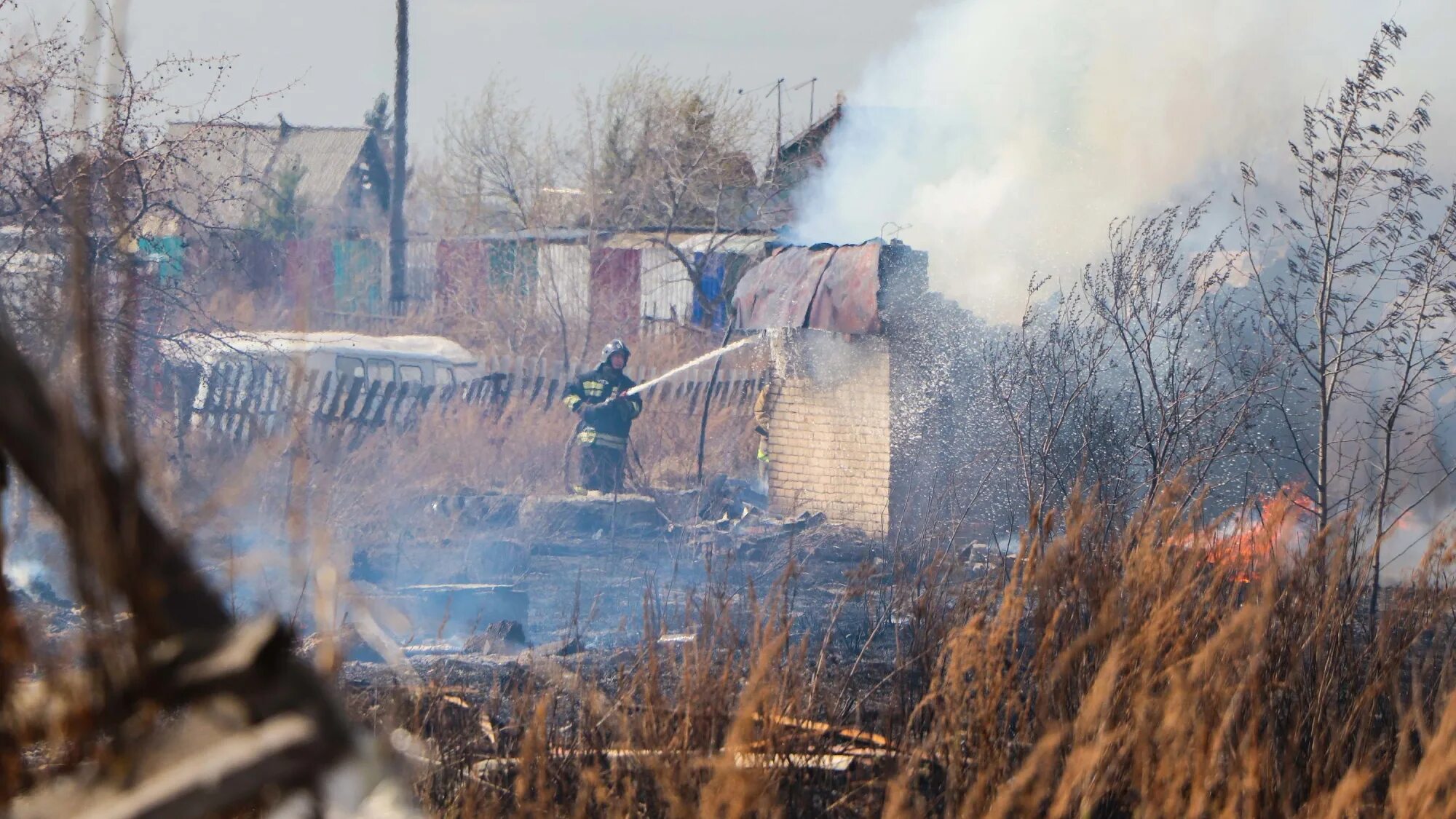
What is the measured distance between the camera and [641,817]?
352 cm

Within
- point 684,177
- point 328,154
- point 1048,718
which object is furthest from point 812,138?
point 328,154

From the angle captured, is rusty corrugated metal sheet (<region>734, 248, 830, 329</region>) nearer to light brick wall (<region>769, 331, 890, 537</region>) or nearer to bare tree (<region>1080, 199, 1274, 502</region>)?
light brick wall (<region>769, 331, 890, 537</region>)

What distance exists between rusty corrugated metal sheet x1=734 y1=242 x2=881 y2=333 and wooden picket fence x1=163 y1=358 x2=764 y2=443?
111cm

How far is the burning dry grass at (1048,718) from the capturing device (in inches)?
116

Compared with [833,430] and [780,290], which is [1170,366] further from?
[780,290]

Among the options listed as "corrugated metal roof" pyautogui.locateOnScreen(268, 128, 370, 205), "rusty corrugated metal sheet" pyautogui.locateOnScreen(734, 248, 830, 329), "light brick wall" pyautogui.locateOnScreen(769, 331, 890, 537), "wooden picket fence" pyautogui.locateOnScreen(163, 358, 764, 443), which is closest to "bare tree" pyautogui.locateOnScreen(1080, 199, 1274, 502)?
"light brick wall" pyautogui.locateOnScreen(769, 331, 890, 537)

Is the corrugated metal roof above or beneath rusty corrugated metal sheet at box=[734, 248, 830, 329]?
above

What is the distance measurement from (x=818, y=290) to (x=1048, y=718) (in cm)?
863

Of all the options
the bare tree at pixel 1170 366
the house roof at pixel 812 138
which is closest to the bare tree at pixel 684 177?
the house roof at pixel 812 138

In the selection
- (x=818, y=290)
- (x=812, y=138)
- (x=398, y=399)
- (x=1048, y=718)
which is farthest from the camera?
(x=812, y=138)

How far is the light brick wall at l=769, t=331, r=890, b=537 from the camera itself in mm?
12211

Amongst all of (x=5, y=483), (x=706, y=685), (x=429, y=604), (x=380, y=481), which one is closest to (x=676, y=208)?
(x=380, y=481)

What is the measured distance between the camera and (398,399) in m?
16.1

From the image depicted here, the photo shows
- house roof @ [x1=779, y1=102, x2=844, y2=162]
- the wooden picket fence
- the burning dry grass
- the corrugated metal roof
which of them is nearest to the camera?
the burning dry grass
